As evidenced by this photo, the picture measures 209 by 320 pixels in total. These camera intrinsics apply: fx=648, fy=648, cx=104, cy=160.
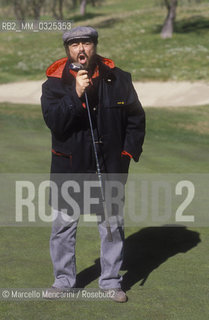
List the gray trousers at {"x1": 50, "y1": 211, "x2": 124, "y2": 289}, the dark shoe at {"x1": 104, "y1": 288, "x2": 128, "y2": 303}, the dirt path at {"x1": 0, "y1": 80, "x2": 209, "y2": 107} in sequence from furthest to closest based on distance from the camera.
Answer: the dirt path at {"x1": 0, "y1": 80, "x2": 209, "y2": 107} → the gray trousers at {"x1": 50, "y1": 211, "x2": 124, "y2": 289} → the dark shoe at {"x1": 104, "y1": 288, "x2": 128, "y2": 303}

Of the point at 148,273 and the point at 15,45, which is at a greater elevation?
the point at 148,273

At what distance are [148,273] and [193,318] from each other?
1.02 m

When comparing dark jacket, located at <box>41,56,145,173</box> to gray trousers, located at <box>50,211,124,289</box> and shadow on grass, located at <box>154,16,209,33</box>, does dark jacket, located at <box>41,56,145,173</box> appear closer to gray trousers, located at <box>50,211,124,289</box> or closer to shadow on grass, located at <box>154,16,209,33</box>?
gray trousers, located at <box>50,211,124,289</box>

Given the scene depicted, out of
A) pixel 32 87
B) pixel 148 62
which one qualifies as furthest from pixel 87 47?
pixel 148 62

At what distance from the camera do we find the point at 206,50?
3331cm

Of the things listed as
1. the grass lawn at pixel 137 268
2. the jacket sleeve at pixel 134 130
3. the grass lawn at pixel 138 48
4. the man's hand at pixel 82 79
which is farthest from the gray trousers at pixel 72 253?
the grass lawn at pixel 138 48

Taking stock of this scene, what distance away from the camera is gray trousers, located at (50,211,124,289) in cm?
473

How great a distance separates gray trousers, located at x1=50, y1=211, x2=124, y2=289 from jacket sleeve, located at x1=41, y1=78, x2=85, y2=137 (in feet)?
2.30

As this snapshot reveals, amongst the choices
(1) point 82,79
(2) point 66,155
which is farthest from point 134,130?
(1) point 82,79

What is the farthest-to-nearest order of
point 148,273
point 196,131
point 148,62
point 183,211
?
point 148,62 → point 196,131 → point 183,211 → point 148,273

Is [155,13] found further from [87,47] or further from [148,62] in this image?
[87,47]

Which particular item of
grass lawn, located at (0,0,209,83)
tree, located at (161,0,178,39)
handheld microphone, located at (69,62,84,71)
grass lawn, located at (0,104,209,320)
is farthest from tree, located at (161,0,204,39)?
handheld microphone, located at (69,62,84,71)

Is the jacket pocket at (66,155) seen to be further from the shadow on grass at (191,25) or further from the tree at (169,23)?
the shadow on grass at (191,25)

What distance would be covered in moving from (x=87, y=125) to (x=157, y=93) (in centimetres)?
2095
